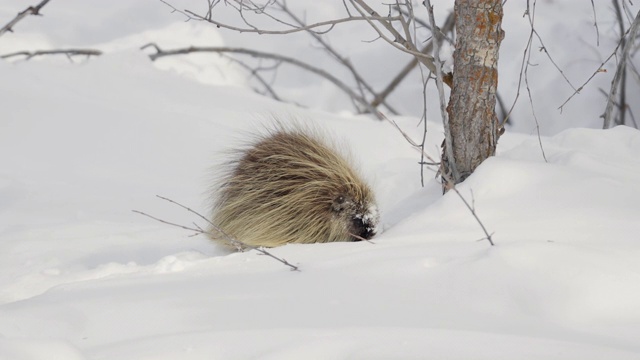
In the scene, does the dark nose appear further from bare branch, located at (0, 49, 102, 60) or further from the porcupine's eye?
bare branch, located at (0, 49, 102, 60)

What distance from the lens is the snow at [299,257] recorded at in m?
1.63

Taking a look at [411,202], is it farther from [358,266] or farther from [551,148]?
[358,266]

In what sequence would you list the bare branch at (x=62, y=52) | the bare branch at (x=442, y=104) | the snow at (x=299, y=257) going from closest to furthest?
the snow at (x=299, y=257), the bare branch at (x=442, y=104), the bare branch at (x=62, y=52)

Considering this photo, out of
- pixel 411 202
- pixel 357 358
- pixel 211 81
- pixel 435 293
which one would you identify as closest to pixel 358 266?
pixel 435 293

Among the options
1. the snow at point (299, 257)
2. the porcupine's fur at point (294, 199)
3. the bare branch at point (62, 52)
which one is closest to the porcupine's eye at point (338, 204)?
the porcupine's fur at point (294, 199)

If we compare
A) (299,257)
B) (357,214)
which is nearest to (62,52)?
(357,214)

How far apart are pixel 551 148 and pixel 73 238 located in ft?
5.96

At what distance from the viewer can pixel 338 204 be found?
2.74 metres

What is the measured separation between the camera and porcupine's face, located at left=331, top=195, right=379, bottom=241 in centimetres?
267

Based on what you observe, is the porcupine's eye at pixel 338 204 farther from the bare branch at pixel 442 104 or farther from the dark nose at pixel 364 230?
the bare branch at pixel 442 104

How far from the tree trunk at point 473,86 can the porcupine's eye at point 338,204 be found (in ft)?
1.09

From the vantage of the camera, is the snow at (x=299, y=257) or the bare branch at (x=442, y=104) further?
the bare branch at (x=442, y=104)

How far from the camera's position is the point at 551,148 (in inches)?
119

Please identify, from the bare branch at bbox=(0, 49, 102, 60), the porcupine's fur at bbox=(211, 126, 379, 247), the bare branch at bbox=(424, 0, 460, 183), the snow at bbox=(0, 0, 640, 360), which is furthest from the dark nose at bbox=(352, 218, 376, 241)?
the bare branch at bbox=(0, 49, 102, 60)
